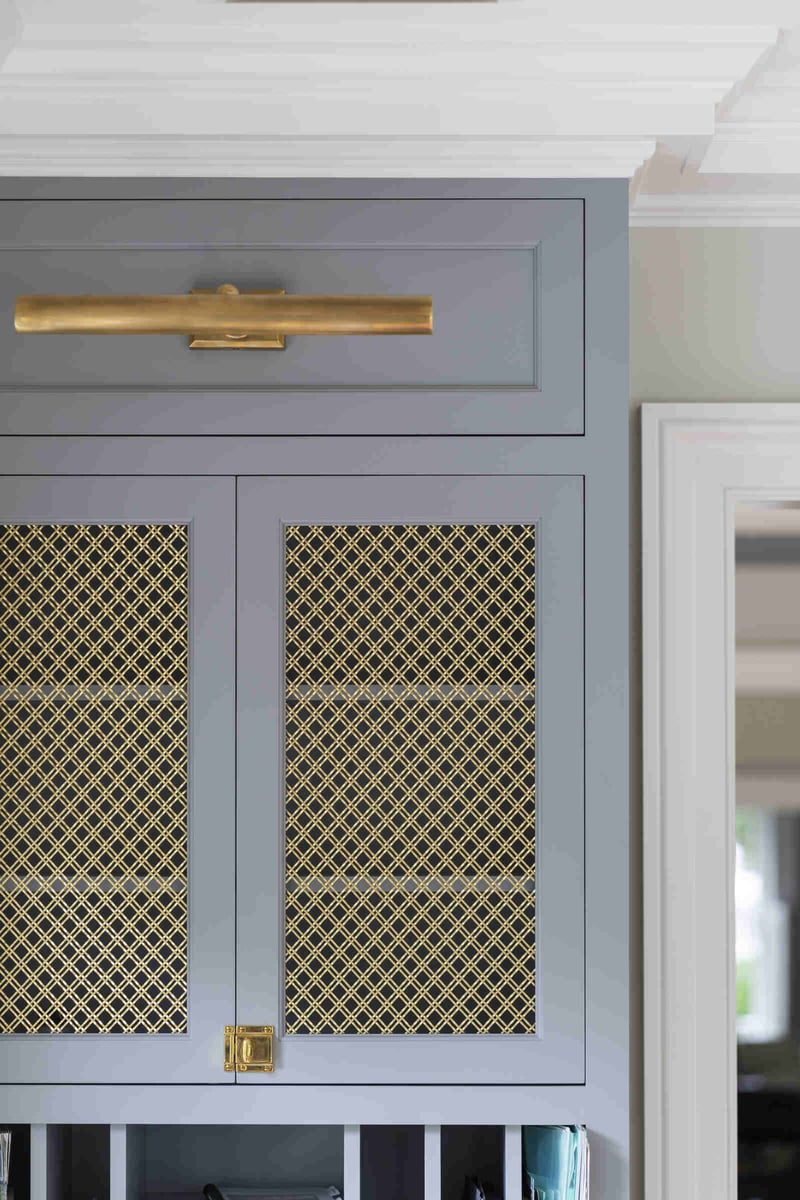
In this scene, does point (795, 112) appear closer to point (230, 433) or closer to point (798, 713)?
point (230, 433)

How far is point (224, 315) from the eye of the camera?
3.72 feet

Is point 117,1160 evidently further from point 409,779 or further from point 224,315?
point 224,315

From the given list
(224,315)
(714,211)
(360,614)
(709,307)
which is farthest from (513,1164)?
(714,211)

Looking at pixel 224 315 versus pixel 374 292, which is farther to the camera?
pixel 374 292

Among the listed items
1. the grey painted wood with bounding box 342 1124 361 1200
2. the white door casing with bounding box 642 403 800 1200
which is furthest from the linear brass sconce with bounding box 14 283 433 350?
the grey painted wood with bounding box 342 1124 361 1200

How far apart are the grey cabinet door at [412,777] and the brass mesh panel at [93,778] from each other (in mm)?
97

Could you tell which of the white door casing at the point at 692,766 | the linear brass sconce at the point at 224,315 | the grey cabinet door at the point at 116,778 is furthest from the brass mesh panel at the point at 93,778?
the white door casing at the point at 692,766

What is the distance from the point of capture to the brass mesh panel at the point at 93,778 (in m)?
1.37

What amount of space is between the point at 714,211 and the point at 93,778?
1.23m

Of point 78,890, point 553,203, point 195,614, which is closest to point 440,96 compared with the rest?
point 553,203

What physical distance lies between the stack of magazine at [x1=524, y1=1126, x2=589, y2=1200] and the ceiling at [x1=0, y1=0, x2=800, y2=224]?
3.95ft

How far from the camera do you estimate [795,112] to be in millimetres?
1495

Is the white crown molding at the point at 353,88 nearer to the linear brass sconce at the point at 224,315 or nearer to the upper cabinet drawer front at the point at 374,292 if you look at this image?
the upper cabinet drawer front at the point at 374,292

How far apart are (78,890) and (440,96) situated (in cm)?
107
